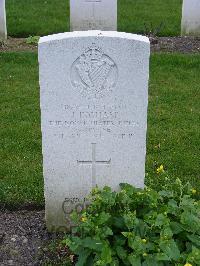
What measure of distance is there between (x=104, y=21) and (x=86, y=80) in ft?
19.4

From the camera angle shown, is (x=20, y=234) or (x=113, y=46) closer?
(x=113, y=46)

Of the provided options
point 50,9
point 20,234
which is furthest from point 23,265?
point 50,9

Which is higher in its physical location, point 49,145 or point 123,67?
point 123,67

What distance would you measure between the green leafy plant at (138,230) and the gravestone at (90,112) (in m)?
0.32

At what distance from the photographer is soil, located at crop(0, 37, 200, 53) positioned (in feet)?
28.2

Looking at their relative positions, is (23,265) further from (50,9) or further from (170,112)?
A: (50,9)

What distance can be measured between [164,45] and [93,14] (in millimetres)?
1393

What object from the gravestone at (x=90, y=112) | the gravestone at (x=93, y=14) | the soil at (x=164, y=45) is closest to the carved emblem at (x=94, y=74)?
the gravestone at (x=90, y=112)

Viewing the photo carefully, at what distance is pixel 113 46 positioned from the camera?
3.49 meters

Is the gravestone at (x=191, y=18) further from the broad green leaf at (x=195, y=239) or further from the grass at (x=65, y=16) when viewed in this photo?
the broad green leaf at (x=195, y=239)

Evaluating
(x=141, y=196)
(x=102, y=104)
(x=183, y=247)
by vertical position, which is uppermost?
(x=102, y=104)

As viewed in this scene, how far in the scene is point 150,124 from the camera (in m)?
5.95

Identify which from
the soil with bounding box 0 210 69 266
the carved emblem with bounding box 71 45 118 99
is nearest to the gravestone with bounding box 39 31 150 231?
the carved emblem with bounding box 71 45 118 99

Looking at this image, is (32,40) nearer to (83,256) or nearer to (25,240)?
(25,240)
